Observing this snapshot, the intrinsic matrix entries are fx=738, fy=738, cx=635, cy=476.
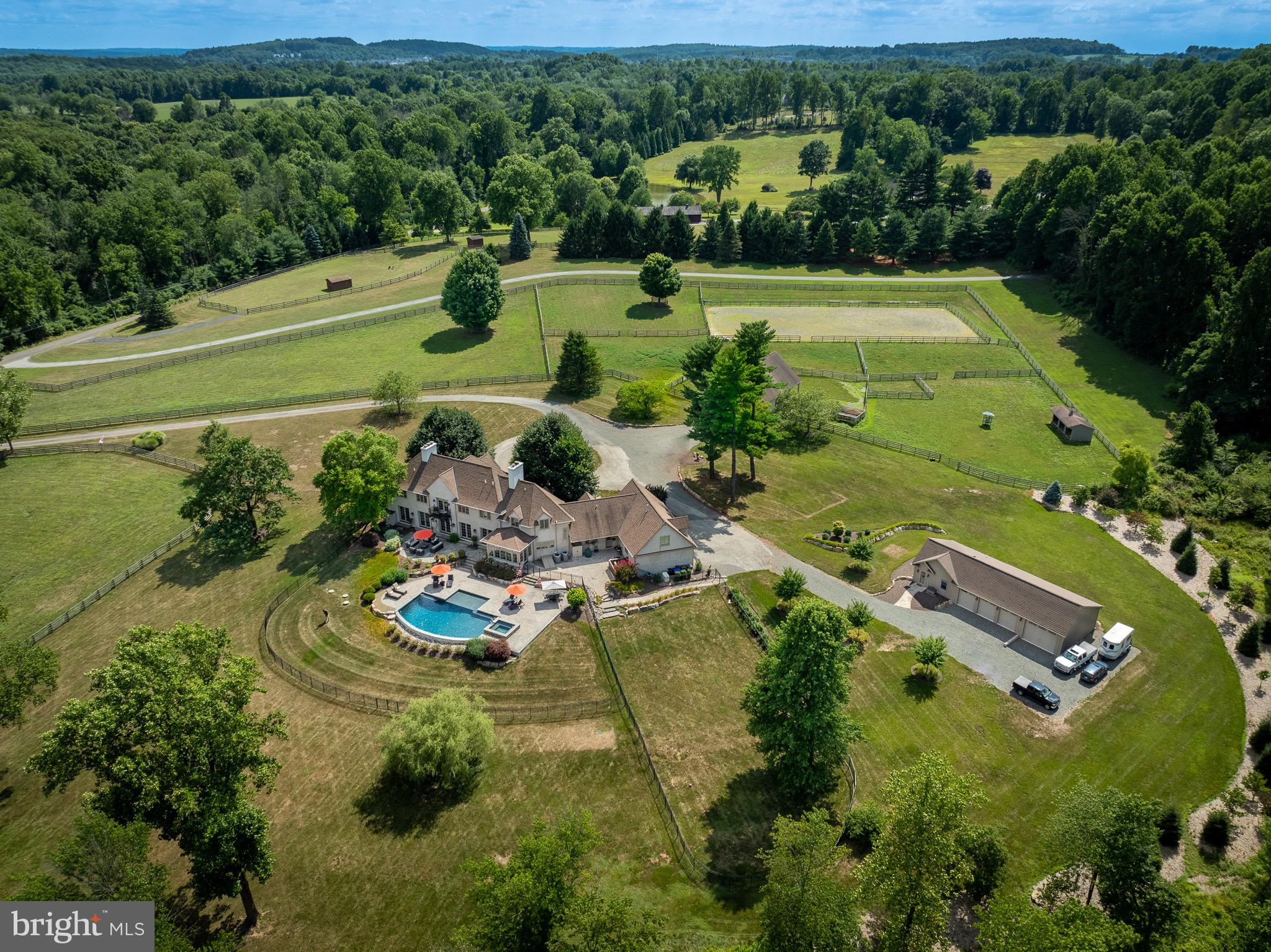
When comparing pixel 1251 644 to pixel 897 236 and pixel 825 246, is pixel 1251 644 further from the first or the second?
pixel 825 246

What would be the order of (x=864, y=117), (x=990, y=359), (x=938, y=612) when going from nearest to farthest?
(x=938, y=612)
(x=990, y=359)
(x=864, y=117)

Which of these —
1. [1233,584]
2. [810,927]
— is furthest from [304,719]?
[1233,584]

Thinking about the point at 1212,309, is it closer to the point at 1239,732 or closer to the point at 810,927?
the point at 1239,732

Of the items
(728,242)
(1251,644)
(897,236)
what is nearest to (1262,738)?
(1251,644)

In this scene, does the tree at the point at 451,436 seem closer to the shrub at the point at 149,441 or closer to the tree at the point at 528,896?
the shrub at the point at 149,441

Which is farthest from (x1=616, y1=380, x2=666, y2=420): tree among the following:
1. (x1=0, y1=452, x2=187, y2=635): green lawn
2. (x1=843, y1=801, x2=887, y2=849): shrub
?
(x1=843, y1=801, x2=887, y2=849): shrub

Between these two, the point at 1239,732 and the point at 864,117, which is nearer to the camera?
the point at 1239,732
